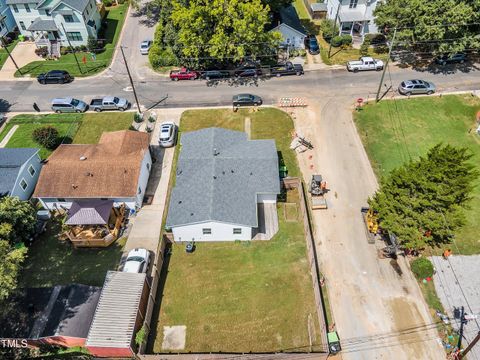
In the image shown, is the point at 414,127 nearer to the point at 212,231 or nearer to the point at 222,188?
the point at 222,188

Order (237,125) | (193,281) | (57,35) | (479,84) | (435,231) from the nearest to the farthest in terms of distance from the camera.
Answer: (435,231) < (193,281) < (237,125) < (479,84) < (57,35)

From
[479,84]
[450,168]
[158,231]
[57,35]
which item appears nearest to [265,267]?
[158,231]

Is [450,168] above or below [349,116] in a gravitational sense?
above

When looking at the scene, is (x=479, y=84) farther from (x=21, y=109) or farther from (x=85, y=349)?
(x=21, y=109)

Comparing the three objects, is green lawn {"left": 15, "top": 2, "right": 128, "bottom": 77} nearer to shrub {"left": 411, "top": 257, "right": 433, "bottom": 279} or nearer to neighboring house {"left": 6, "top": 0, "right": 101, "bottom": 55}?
neighboring house {"left": 6, "top": 0, "right": 101, "bottom": 55}

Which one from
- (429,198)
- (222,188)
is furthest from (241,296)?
(429,198)

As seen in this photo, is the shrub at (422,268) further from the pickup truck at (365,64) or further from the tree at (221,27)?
the tree at (221,27)

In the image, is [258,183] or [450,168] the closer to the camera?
[450,168]

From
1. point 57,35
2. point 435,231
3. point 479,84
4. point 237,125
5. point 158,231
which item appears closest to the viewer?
point 435,231
